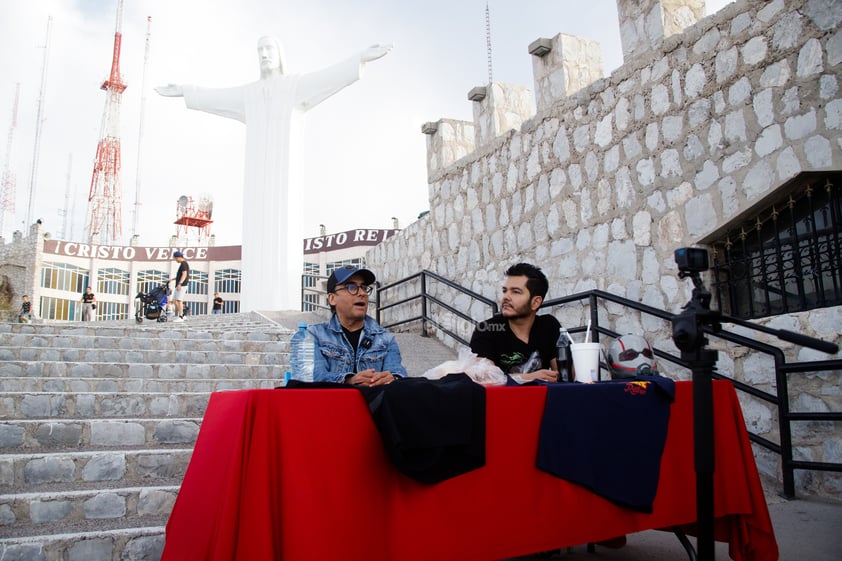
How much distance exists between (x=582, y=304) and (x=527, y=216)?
1.34 meters

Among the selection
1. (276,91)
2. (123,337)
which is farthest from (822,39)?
(276,91)

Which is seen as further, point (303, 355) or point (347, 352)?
point (347, 352)

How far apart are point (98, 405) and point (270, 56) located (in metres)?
9.46

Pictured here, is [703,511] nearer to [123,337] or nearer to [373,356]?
[373,356]

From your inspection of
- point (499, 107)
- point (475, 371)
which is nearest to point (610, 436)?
point (475, 371)

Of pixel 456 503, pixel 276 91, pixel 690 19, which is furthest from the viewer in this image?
pixel 276 91

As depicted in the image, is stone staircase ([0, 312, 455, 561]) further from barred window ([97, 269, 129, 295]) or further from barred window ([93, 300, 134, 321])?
barred window ([97, 269, 129, 295])

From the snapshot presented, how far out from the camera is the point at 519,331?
3219mm

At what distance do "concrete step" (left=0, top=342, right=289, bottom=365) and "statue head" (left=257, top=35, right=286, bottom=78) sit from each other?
745 centimetres

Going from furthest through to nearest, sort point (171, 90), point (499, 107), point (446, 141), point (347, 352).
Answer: point (171, 90) < point (446, 141) < point (499, 107) < point (347, 352)

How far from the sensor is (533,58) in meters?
6.45

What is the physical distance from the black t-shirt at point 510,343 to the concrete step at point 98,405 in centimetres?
228

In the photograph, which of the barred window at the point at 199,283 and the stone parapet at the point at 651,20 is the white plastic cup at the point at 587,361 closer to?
the stone parapet at the point at 651,20

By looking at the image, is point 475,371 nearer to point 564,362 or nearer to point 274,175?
point 564,362
